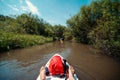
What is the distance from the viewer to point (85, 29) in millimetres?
32031

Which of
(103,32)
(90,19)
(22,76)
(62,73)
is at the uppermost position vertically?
(90,19)

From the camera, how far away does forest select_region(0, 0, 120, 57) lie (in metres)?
13.5

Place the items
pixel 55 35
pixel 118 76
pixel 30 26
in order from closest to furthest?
pixel 118 76
pixel 30 26
pixel 55 35

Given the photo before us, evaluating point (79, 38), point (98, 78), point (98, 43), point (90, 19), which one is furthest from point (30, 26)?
point (98, 78)

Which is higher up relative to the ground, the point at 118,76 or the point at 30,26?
the point at 30,26

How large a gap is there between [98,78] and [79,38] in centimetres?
2785

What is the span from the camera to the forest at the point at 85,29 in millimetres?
13469

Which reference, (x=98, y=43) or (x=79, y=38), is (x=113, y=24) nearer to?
(x=98, y=43)

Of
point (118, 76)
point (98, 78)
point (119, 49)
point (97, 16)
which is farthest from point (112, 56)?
point (97, 16)

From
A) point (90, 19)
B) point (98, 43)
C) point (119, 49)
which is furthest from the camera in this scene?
point (90, 19)

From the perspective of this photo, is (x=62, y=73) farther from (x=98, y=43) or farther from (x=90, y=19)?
(x=90, y=19)

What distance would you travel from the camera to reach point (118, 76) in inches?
314

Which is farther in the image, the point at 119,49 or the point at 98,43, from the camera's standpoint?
the point at 98,43

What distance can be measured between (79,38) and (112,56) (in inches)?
822
